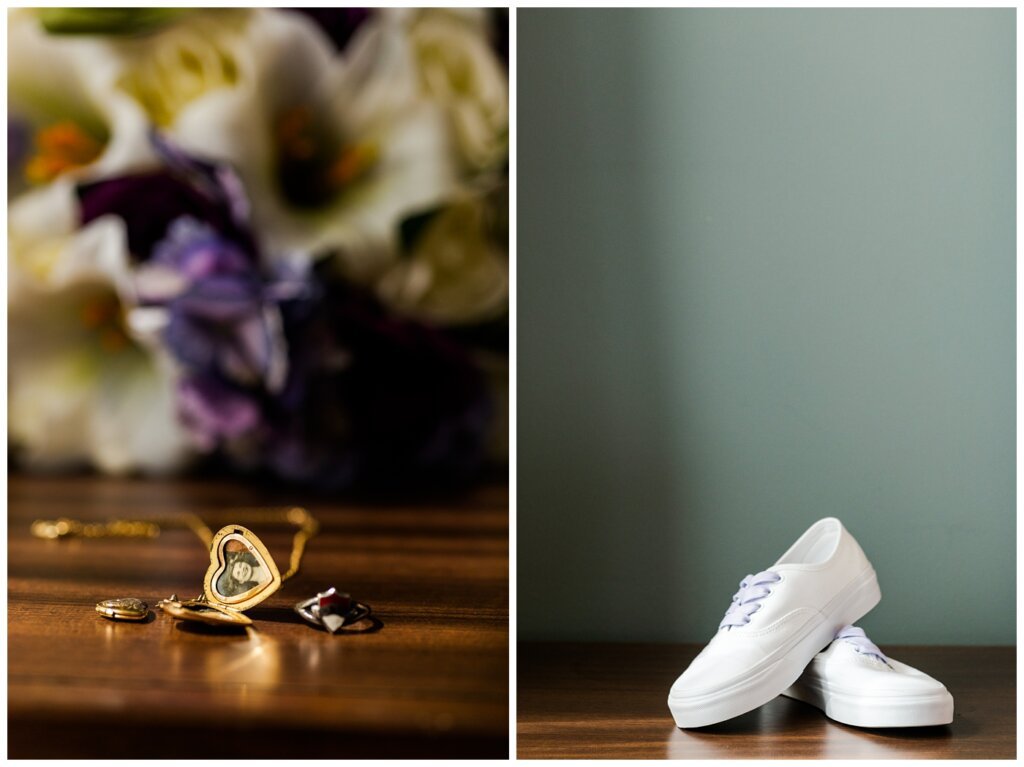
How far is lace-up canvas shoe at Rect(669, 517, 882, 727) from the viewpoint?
0.55m

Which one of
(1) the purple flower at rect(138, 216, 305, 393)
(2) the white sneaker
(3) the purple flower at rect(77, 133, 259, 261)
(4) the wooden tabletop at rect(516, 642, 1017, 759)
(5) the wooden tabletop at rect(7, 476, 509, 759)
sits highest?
(3) the purple flower at rect(77, 133, 259, 261)

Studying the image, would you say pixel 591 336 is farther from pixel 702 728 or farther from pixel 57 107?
pixel 57 107

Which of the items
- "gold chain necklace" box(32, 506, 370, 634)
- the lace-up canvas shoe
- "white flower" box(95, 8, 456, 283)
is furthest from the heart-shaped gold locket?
"white flower" box(95, 8, 456, 283)

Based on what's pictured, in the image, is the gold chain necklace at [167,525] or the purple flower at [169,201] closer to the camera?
the gold chain necklace at [167,525]

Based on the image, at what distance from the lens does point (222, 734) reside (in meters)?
0.43

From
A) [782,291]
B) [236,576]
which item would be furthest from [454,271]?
[236,576]

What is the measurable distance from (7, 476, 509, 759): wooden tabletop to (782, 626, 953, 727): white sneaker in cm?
19

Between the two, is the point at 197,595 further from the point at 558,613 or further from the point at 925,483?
the point at 925,483

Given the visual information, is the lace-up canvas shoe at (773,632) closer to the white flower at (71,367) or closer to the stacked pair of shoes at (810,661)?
the stacked pair of shoes at (810,661)

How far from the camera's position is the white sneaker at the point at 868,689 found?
54 centimetres

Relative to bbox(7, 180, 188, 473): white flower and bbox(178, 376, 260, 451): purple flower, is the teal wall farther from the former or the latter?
bbox(7, 180, 188, 473): white flower

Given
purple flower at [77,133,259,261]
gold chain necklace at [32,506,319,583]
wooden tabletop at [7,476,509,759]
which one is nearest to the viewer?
wooden tabletop at [7,476,509,759]

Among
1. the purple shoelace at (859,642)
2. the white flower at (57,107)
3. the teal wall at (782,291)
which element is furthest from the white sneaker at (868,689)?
the white flower at (57,107)

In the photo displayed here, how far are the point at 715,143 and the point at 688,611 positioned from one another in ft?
1.19
